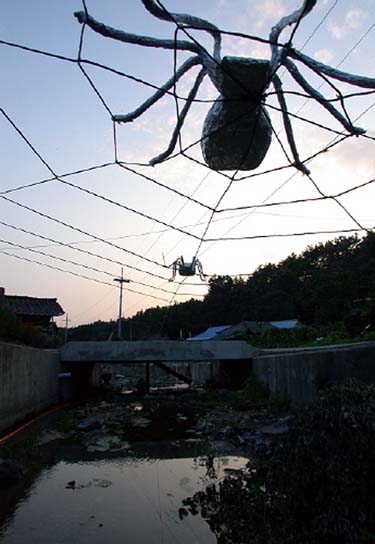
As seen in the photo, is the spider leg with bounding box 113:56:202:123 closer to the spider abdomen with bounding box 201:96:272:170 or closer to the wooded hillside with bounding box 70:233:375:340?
the spider abdomen with bounding box 201:96:272:170

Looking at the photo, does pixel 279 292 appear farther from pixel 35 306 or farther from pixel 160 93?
pixel 160 93

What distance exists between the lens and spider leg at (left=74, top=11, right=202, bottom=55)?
8.88 feet

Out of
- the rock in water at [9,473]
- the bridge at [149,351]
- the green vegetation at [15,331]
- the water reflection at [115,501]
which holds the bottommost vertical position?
the water reflection at [115,501]

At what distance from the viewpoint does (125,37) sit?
2766 millimetres

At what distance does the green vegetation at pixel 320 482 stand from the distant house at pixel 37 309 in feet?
71.3

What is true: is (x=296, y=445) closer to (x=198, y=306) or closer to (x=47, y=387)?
(x=47, y=387)

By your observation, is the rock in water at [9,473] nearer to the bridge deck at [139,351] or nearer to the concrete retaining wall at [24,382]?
the concrete retaining wall at [24,382]

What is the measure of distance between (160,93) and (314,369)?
32.1 ft

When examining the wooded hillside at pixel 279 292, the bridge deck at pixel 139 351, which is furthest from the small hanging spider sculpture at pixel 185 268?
the wooded hillside at pixel 279 292

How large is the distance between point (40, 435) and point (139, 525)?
6.93m

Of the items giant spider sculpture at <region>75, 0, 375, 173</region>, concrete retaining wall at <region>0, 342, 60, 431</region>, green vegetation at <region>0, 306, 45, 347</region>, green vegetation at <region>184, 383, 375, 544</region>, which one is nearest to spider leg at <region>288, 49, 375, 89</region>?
giant spider sculpture at <region>75, 0, 375, 173</region>

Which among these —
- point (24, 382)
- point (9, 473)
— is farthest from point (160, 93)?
point (24, 382)

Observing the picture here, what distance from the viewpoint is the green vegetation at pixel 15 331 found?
13.8m

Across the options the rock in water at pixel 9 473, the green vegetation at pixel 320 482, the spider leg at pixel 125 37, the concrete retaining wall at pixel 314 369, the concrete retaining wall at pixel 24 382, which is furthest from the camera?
the concrete retaining wall at pixel 24 382
